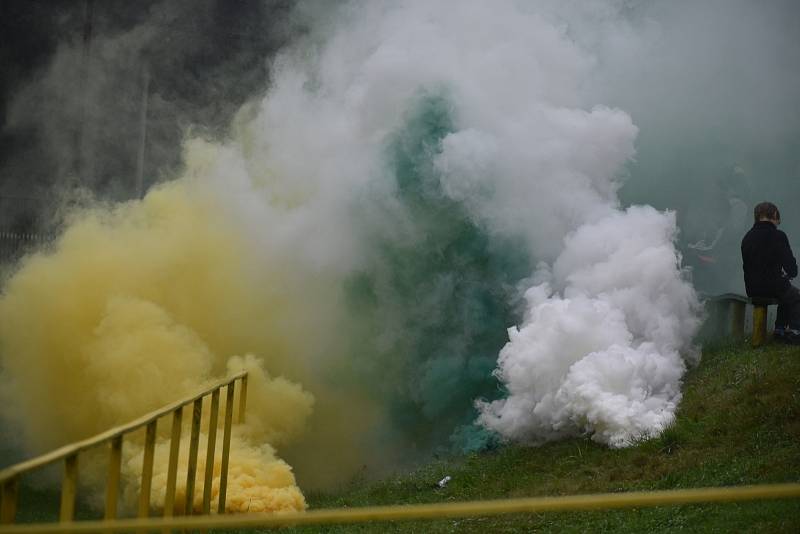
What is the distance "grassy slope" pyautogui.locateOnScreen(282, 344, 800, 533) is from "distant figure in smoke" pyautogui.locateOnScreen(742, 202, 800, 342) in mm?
455

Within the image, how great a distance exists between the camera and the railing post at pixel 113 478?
503cm

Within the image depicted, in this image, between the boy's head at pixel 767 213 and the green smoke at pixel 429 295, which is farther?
the green smoke at pixel 429 295

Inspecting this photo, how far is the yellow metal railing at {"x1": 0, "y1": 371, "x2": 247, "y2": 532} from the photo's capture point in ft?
12.9

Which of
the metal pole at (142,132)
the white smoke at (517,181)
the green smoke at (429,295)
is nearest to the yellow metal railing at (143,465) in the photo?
the green smoke at (429,295)

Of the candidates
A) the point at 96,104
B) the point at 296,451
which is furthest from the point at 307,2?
the point at 296,451

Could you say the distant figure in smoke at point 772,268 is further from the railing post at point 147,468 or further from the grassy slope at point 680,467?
the railing post at point 147,468

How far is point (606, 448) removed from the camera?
7980mm

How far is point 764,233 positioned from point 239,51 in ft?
28.6

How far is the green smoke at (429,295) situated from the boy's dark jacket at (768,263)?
7.42ft

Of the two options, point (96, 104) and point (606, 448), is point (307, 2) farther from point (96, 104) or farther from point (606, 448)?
point (606, 448)

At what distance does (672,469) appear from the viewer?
23.2 ft

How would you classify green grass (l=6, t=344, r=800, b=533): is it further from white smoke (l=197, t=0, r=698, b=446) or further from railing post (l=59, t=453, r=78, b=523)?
railing post (l=59, t=453, r=78, b=523)

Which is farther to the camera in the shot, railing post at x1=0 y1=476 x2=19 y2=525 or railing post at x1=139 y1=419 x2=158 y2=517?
railing post at x1=139 y1=419 x2=158 y2=517

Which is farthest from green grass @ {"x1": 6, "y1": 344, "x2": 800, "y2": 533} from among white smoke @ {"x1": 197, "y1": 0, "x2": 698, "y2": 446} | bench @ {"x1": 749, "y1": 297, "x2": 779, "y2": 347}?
white smoke @ {"x1": 197, "y1": 0, "x2": 698, "y2": 446}
